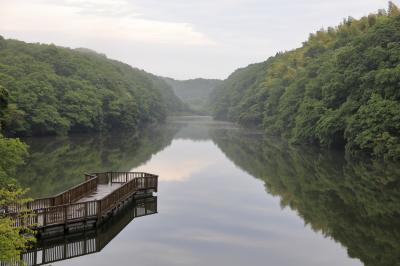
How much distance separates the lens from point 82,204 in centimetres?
2484

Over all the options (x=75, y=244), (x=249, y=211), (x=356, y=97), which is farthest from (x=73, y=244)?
(x=356, y=97)

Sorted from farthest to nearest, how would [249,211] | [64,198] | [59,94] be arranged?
[59,94] < [249,211] < [64,198]

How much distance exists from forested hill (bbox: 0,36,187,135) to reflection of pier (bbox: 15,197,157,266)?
4160 cm

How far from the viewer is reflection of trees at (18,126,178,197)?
38531mm

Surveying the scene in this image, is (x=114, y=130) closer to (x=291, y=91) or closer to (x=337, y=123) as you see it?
(x=291, y=91)

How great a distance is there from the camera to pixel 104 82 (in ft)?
410

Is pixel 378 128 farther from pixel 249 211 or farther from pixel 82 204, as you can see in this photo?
pixel 82 204

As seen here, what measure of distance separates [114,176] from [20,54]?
86272mm

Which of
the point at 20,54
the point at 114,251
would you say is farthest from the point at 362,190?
the point at 20,54

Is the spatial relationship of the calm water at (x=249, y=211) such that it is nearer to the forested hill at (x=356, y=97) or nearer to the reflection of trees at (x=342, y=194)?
the reflection of trees at (x=342, y=194)

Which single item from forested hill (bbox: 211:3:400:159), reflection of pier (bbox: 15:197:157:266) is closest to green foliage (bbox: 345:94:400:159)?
forested hill (bbox: 211:3:400:159)

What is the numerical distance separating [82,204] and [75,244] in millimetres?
3145

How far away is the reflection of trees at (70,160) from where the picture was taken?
38531 mm

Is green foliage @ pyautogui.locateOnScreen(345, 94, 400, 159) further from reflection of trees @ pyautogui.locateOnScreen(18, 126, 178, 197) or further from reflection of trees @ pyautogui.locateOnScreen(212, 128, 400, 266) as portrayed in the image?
reflection of trees @ pyautogui.locateOnScreen(18, 126, 178, 197)
